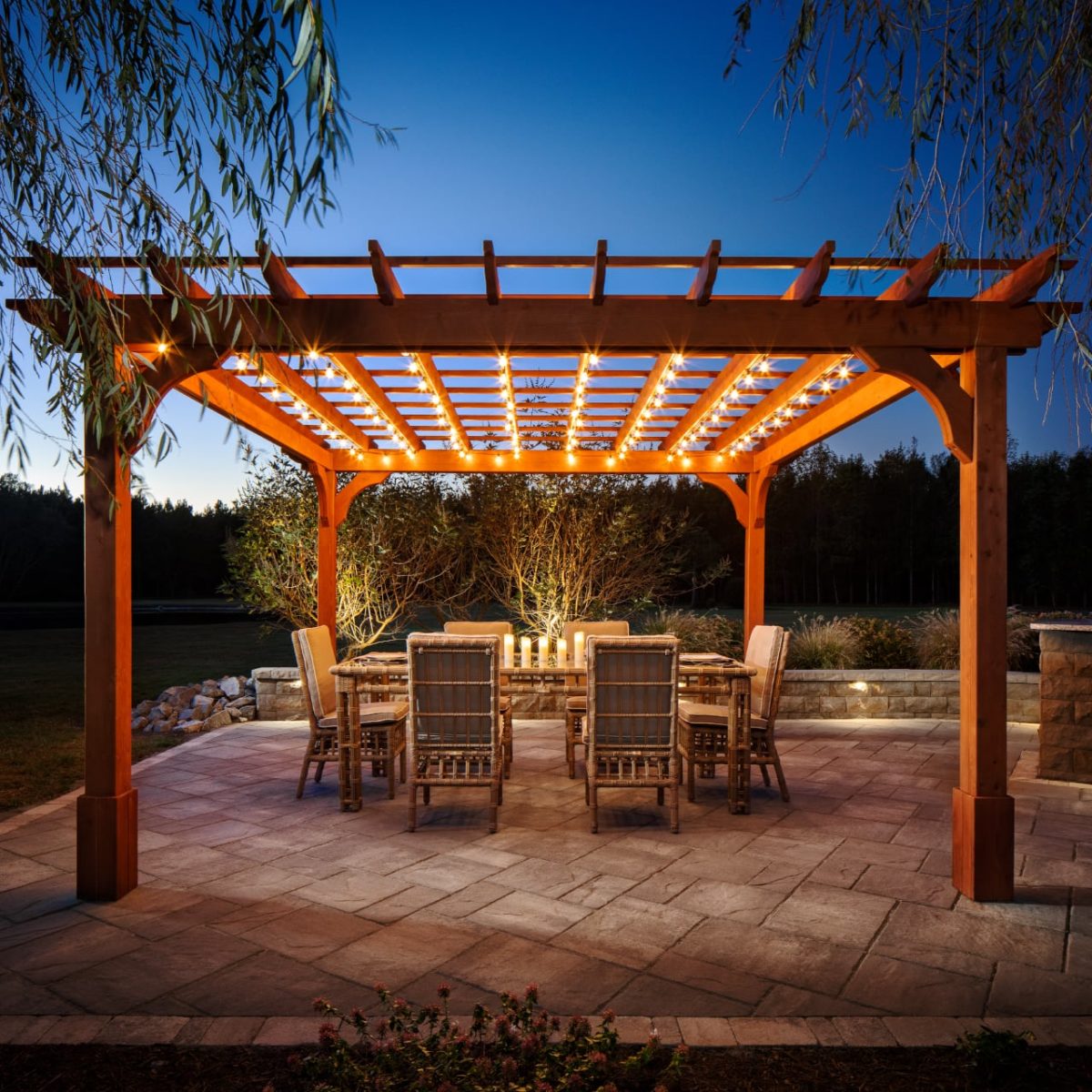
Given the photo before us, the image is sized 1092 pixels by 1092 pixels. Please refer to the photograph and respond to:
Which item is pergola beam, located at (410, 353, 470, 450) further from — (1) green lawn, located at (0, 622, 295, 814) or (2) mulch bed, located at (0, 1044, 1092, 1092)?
(1) green lawn, located at (0, 622, 295, 814)

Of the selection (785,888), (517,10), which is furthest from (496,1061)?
(517,10)

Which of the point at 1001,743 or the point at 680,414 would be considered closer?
the point at 1001,743

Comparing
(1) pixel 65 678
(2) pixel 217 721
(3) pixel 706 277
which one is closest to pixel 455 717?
(3) pixel 706 277

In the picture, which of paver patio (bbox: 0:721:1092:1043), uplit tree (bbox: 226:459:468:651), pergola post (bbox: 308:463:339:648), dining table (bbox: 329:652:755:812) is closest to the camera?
paver patio (bbox: 0:721:1092:1043)

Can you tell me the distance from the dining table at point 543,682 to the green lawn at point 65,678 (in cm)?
201

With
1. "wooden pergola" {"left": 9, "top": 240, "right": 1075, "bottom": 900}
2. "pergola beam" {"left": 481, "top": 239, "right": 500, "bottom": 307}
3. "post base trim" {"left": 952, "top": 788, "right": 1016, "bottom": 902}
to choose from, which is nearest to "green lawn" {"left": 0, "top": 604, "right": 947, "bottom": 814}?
"wooden pergola" {"left": 9, "top": 240, "right": 1075, "bottom": 900}

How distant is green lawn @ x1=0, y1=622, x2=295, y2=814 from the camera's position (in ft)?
18.5

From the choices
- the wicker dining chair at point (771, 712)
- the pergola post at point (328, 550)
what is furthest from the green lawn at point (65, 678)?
the wicker dining chair at point (771, 712)

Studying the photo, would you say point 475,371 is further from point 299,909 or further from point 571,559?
point 571,559

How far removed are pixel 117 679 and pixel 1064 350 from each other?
3636 mm

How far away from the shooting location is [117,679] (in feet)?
11.2

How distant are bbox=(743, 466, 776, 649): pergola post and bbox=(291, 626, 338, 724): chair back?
4.02 meters

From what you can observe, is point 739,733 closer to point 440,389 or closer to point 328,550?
point 440,389

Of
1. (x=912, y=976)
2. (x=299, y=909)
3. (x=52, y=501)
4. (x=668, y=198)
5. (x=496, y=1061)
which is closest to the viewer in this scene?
(x=496, y=1061)
